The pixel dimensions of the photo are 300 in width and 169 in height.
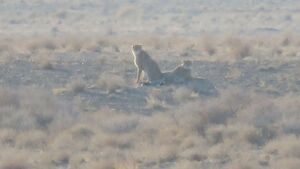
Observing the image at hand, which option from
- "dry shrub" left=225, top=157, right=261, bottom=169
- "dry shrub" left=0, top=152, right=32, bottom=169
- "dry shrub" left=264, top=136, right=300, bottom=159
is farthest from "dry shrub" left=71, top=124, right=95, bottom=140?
"dry shrub" left=225, top=157, right=261, bottom=169

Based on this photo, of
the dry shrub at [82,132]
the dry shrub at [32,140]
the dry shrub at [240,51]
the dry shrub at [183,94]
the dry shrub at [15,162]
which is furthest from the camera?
the dry shrub at [240,51]

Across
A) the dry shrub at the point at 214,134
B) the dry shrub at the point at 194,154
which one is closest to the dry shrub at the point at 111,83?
the dry shrub at the point at 214,134

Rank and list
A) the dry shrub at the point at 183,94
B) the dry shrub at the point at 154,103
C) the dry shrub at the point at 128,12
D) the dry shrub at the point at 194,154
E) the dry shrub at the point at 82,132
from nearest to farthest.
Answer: the dry shrub at the point at 194,154 → the dry shrub at the point at 82,132 → the dry shrub at the point at 154,103 → the dry shrub at the point at 183,94 → the dry shrub at the point at 128,12

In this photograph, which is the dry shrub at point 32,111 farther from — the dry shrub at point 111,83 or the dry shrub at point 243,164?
the dry shrub at point 243,164

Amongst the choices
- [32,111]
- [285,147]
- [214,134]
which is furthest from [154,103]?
[285,147]

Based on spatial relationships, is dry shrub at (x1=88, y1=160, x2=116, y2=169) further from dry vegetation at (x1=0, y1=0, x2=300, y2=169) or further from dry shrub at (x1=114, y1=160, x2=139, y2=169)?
dry shrub at (x1=114, y1=160, x2=139, y2=169)

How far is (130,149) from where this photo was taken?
21703 mm

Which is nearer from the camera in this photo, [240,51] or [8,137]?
[8,137]

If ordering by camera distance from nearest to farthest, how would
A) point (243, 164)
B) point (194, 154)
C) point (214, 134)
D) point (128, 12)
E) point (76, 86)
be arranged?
point (243, 164) → point (194, 154) → point (214, 134) → point (76, 86) → point (128, 12)

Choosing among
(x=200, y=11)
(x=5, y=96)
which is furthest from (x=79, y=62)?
(x=200, y=11)

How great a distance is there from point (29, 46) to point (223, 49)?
832 centimetres

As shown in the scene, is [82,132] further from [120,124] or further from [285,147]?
[285,147]

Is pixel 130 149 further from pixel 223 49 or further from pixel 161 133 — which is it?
pixel 223 49

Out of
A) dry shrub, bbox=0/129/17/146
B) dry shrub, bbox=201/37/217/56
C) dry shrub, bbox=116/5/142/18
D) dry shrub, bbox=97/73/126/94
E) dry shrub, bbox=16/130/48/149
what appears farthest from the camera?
dry shrub, bbox=116/5/142/18
